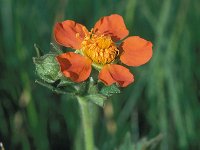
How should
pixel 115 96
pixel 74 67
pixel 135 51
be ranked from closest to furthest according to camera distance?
pixel 74 67 < pixel 135 51 < pixel 115 96

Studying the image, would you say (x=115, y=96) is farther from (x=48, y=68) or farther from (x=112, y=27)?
(x=48, y=68)

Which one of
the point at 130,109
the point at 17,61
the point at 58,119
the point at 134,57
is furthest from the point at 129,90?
the point at 134,57

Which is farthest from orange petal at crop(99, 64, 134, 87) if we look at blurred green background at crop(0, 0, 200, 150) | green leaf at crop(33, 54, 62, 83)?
blurred green background at crop(0, 0, 200, 150)

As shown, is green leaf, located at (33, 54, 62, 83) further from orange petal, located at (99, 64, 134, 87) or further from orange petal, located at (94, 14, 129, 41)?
orange petal, located at (94, 14, 129, 41)

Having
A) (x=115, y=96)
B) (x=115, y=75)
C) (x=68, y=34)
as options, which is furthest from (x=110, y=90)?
(x=115, y=96)

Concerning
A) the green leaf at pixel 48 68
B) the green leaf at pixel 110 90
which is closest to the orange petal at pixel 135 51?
the green leaf at pixel 110 90

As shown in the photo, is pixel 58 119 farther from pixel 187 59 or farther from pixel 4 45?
pixel 187 59

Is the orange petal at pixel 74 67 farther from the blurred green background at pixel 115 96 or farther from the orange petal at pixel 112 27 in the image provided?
the blurred green background at pixel 115 96
